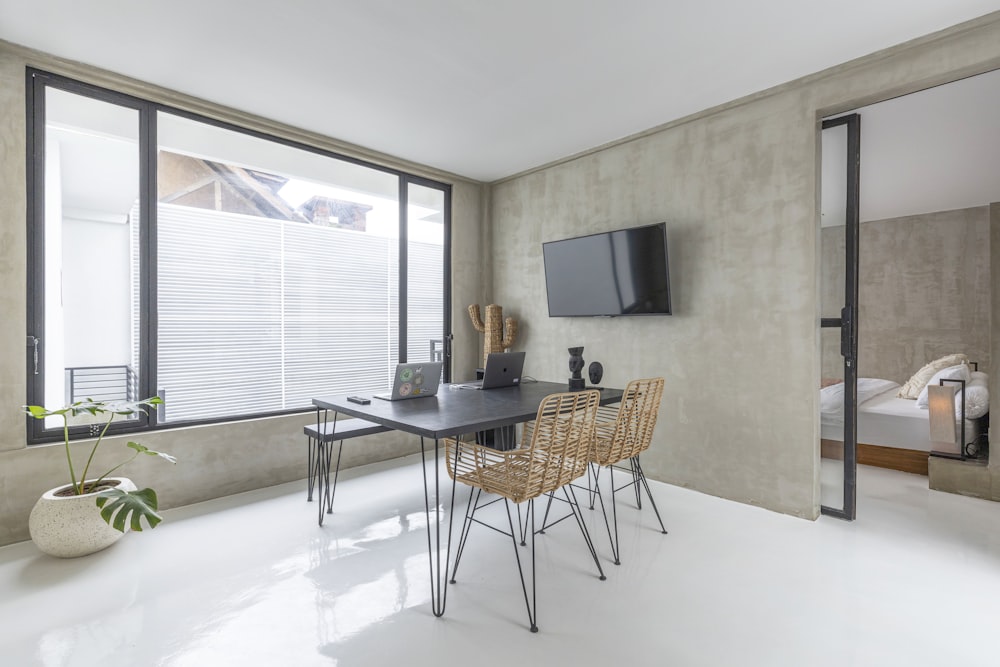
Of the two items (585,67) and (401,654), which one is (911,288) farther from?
(401,654)

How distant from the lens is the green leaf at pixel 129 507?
2.30 metres

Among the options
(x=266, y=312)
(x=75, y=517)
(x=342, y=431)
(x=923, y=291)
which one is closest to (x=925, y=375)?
(x=923, y=291)

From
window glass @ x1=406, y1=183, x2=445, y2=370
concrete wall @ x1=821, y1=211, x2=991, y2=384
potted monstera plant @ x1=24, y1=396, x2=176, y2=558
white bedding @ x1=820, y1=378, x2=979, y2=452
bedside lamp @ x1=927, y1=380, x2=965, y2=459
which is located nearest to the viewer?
potted monstera plant @ x1=24, y1=396, x2=176, y2=558

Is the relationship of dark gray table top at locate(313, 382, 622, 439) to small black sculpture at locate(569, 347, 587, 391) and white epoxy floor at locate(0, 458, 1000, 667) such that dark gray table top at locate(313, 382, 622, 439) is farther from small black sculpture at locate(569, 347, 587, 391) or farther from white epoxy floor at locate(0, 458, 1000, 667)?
white epoxy floor at locate(0, 458, 1000, 667)

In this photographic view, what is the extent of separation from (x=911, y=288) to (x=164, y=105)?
786 cm

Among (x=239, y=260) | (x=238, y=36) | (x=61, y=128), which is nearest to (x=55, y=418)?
(x=239, y=260)

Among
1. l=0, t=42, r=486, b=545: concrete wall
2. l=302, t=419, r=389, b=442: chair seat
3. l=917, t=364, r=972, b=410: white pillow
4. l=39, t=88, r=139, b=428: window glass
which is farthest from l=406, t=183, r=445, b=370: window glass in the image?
l=917, t=364, r=972, b=410: white pillow

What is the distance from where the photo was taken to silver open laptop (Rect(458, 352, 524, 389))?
10.9ft

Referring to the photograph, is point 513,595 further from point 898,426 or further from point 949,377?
point 949,377

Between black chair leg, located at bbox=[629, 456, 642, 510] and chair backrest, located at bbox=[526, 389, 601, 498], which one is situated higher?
chair backrest, located at bbox=[526, 389, 601, 498]

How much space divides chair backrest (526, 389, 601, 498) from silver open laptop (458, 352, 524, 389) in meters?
1.10

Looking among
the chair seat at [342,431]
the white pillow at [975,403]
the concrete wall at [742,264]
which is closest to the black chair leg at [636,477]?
the concrete wall at [742,264]

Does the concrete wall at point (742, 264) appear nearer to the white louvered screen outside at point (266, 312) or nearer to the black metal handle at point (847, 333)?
the black metal handle at point (847, 333)

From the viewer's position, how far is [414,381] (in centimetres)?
296
